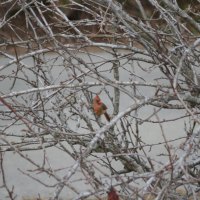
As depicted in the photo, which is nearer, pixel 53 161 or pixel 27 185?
pixel 27 185

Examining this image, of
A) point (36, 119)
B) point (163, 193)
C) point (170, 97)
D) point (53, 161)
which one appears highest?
point (53, 161)

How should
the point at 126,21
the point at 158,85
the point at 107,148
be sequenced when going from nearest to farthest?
the point at 158,85 → the point at 126,21 → the point at 107,148

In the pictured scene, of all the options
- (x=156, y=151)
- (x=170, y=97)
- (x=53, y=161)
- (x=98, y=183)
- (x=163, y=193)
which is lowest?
(x=163, y=193)

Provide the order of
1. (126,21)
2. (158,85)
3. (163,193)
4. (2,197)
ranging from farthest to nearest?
(2,197)
(126,21)
(158,85)
(163,193)

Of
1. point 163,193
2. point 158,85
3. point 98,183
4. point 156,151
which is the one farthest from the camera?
point 156,151

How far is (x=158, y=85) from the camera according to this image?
2.15 metres

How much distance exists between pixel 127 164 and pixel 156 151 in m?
3.27

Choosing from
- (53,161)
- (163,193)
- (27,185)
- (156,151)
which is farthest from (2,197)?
(163,193)

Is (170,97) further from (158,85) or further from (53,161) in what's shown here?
(53,161)

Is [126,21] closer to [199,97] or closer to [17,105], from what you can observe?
[199,97]

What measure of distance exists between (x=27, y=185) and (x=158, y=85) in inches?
151

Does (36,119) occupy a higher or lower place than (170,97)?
higher

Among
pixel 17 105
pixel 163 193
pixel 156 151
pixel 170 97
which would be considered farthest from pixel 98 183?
pixel 156 151

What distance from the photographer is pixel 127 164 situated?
9.20 feet
